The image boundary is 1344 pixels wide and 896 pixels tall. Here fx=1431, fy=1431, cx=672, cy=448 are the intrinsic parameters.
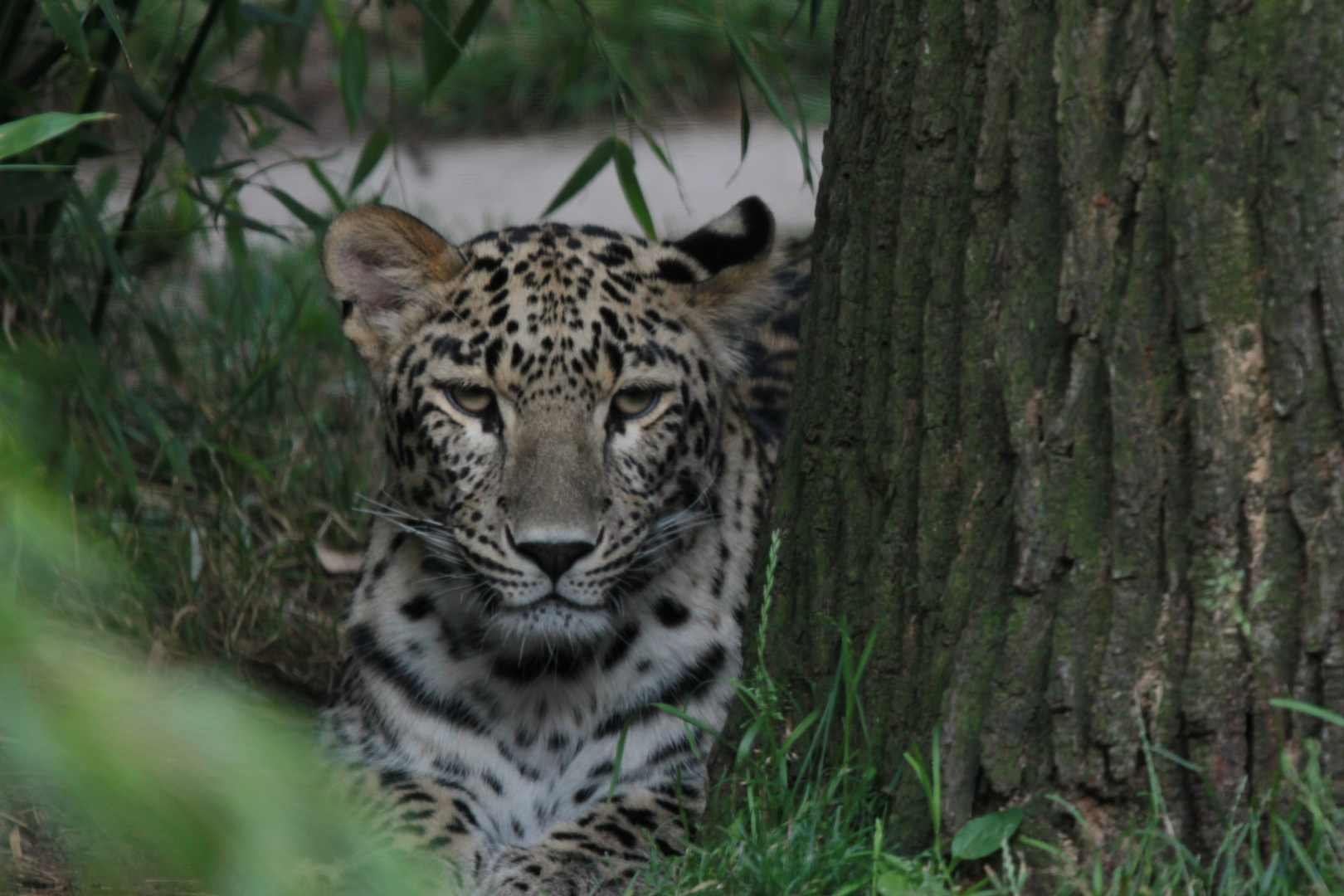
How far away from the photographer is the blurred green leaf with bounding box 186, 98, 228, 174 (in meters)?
4.07

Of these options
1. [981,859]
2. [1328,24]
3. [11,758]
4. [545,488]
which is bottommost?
[981,859]

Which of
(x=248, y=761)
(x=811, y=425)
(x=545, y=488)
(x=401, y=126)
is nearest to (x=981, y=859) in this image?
(x=811, y=425)

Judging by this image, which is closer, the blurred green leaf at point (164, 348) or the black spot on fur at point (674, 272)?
the black spot on fur at point (674, 272)

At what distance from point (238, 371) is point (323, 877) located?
173 inches

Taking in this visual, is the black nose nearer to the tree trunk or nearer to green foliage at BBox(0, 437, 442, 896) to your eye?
the tree trunk

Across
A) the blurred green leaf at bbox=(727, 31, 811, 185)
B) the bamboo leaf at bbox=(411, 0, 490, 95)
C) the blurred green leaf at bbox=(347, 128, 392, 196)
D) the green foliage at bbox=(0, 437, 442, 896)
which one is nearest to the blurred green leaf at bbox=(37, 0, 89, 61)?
the bamboo leaf at bbox=(411, 0, 490, 95)

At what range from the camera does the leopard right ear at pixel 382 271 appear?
3.28m

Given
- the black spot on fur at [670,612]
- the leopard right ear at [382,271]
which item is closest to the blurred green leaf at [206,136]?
the leopard right ear at [382,271]

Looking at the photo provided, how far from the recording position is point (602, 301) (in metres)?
3.24

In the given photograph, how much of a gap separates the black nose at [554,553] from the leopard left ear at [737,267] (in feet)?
2.46

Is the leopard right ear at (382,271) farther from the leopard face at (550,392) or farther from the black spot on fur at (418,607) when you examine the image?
the black spot on fur at (418,607)

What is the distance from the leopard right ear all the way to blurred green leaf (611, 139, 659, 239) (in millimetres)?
554

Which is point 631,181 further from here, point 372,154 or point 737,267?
point 372,154

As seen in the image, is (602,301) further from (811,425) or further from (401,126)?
(401,126)
